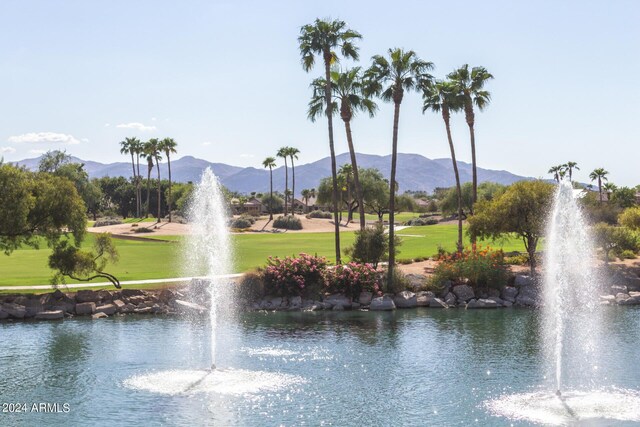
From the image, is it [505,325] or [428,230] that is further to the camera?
[428,230]

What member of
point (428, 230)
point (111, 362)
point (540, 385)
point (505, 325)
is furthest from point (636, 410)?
point (428, 230)

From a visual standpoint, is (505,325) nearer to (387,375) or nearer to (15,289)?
(387,375)

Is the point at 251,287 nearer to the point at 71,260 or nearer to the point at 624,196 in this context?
the point at 71,260

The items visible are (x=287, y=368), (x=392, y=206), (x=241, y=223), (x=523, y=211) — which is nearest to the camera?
(x=287, y=368)

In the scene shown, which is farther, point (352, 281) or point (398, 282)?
point (398, 282)

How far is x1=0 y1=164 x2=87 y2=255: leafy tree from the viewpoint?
37.0 meters

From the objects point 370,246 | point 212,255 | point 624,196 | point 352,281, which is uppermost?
point 624,196

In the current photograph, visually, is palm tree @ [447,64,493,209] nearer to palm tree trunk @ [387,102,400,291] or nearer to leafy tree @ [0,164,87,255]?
palm tree trunk @ [387,102,400,291]

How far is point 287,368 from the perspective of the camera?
86.6ft

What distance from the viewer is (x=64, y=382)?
24.5 metres

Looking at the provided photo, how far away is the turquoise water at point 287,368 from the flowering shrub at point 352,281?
13.7 ft

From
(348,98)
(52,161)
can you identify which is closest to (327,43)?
(348,98)

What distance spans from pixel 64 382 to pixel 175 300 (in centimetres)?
1515

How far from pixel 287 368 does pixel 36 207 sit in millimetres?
19993
